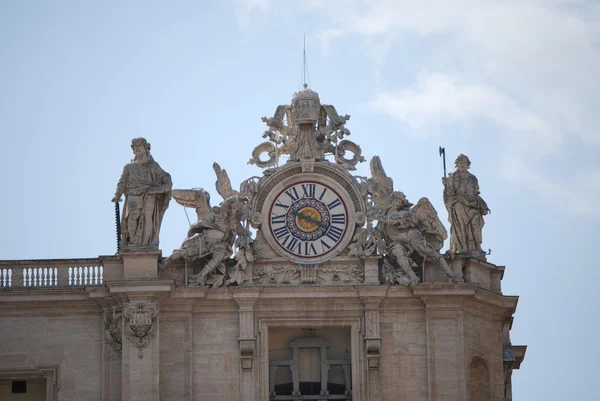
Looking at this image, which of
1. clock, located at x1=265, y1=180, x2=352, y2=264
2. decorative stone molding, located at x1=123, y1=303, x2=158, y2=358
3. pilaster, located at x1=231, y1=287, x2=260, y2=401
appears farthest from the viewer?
clock, located at x1=265, y1=180, x2=352, y2=264

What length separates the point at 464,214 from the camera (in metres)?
49.7

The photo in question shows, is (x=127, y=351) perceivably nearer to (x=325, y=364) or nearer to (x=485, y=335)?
(x=325, y=364)

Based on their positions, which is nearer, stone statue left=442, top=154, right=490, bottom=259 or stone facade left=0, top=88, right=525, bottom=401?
stone facade left=0, top=88, right=525, bottom=401

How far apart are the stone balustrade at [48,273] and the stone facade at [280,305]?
27 millimetres

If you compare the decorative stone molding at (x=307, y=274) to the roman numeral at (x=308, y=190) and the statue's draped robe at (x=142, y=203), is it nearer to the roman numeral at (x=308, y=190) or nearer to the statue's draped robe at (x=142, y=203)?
the roman numeral at (x=308, y=190)

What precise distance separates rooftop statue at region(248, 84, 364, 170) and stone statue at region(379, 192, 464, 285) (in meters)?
1.30

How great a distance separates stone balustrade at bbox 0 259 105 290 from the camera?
4916cm

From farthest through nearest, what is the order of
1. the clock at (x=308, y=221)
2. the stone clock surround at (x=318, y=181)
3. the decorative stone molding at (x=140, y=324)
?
the stone clock surround at (x=318, y=181) < the clock at (x=308, y=221) < the decorative stone molding at (x=140, y=324)

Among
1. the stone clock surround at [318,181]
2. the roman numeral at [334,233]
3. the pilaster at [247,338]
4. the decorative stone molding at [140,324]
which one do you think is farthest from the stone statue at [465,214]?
the decorative stone molding at [140,324]

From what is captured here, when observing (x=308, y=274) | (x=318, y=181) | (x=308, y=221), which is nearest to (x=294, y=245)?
(x=308, y=221)

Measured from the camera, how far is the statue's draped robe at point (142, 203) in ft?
160

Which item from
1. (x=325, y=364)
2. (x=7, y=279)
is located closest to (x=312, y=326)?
(x=325, y=364)

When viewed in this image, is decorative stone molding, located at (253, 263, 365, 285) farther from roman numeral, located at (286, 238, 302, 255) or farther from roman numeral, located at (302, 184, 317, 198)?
roman numeral, located at (302, 184, 317, 198)

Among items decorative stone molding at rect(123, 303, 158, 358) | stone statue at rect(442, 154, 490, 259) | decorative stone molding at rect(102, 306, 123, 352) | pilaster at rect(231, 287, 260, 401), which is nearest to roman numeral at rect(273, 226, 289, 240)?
pilaster at rect(231, 287, 260, 401)
